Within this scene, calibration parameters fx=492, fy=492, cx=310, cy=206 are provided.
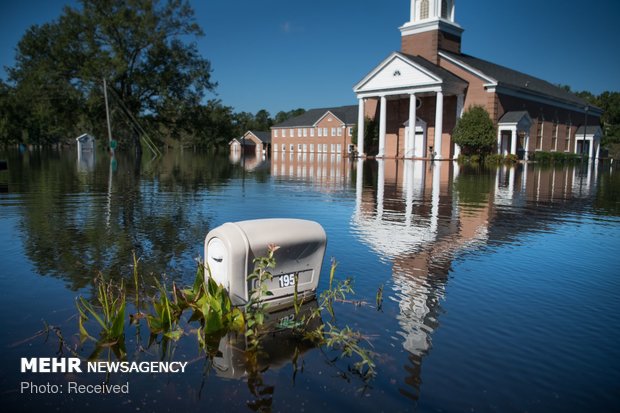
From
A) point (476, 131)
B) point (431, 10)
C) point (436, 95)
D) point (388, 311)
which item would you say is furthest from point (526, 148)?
point (388, 311)

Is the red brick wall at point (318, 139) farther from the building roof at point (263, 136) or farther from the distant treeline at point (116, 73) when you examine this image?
the distant treeline at point (116, 73)

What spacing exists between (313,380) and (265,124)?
150m

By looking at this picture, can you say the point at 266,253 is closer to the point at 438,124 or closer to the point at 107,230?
the point at 107,230

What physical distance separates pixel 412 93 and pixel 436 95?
166 inches

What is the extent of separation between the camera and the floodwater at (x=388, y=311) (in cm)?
373

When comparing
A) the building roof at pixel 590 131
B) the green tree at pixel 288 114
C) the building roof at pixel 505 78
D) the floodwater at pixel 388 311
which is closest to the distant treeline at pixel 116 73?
the building roof at pixel 505 78

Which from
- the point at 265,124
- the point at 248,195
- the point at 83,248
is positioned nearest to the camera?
the point at 83,248

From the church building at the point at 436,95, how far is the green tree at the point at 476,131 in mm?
1533

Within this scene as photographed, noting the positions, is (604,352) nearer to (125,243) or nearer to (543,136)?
(125,243)

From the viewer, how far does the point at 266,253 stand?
4.86 m

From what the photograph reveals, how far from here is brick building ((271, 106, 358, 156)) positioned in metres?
82.7

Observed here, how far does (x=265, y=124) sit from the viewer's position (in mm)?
150625

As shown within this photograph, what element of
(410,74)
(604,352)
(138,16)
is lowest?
(604,352)

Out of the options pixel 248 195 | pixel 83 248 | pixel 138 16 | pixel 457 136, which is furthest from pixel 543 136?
pixel 83 248
